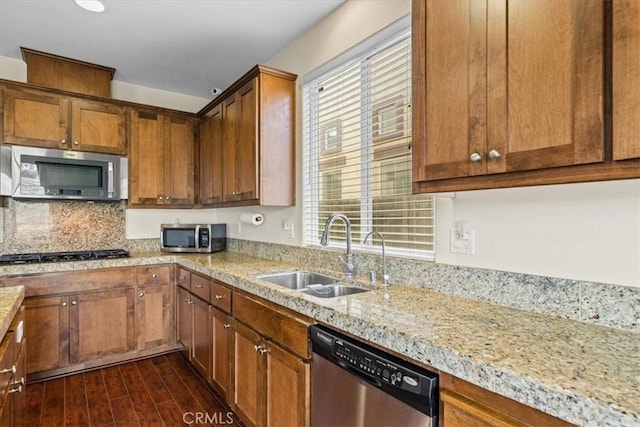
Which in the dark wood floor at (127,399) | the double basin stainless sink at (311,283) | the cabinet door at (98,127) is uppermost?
the cabinet door at (98,127)

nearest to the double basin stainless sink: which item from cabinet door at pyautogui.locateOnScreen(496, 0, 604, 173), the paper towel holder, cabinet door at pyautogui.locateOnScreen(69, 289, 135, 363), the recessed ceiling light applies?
the paper towel holder

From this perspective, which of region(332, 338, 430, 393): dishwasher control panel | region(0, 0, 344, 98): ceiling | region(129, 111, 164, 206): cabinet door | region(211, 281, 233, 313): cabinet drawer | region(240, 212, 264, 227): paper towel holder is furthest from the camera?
region(129, 111, 164, 206): cabinet door

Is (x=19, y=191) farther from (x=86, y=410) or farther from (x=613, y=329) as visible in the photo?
(x=613, y=329)

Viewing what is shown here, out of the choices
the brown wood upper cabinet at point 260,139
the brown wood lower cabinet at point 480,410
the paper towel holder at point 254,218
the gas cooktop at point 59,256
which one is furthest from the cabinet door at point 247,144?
the brown wood lower cabinet at point 480,410

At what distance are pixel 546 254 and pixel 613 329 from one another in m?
0.30

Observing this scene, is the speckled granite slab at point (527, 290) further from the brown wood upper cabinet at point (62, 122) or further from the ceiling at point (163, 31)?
the brown wood upper cabinet at point (62, 122)

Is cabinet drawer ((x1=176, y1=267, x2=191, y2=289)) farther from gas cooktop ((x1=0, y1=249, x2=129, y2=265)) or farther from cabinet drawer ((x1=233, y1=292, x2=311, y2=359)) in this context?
cabinet drawer ((x1=233, y1=292, x2=311, y2=359))

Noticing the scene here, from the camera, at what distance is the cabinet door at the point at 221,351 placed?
2.20 meters

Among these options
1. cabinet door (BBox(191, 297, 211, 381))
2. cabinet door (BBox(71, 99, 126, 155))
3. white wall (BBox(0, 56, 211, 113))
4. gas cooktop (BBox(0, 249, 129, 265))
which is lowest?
cabinet door (BBox(191, 297, 211, 381))

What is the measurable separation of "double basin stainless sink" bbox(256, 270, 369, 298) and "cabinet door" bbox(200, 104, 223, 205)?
1.17 metres

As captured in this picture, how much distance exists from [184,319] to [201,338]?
45 cm

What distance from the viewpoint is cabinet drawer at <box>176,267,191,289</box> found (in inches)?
114

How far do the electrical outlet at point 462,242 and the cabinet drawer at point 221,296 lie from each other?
1.31 meters

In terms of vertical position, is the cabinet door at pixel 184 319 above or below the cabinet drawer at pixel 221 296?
below
